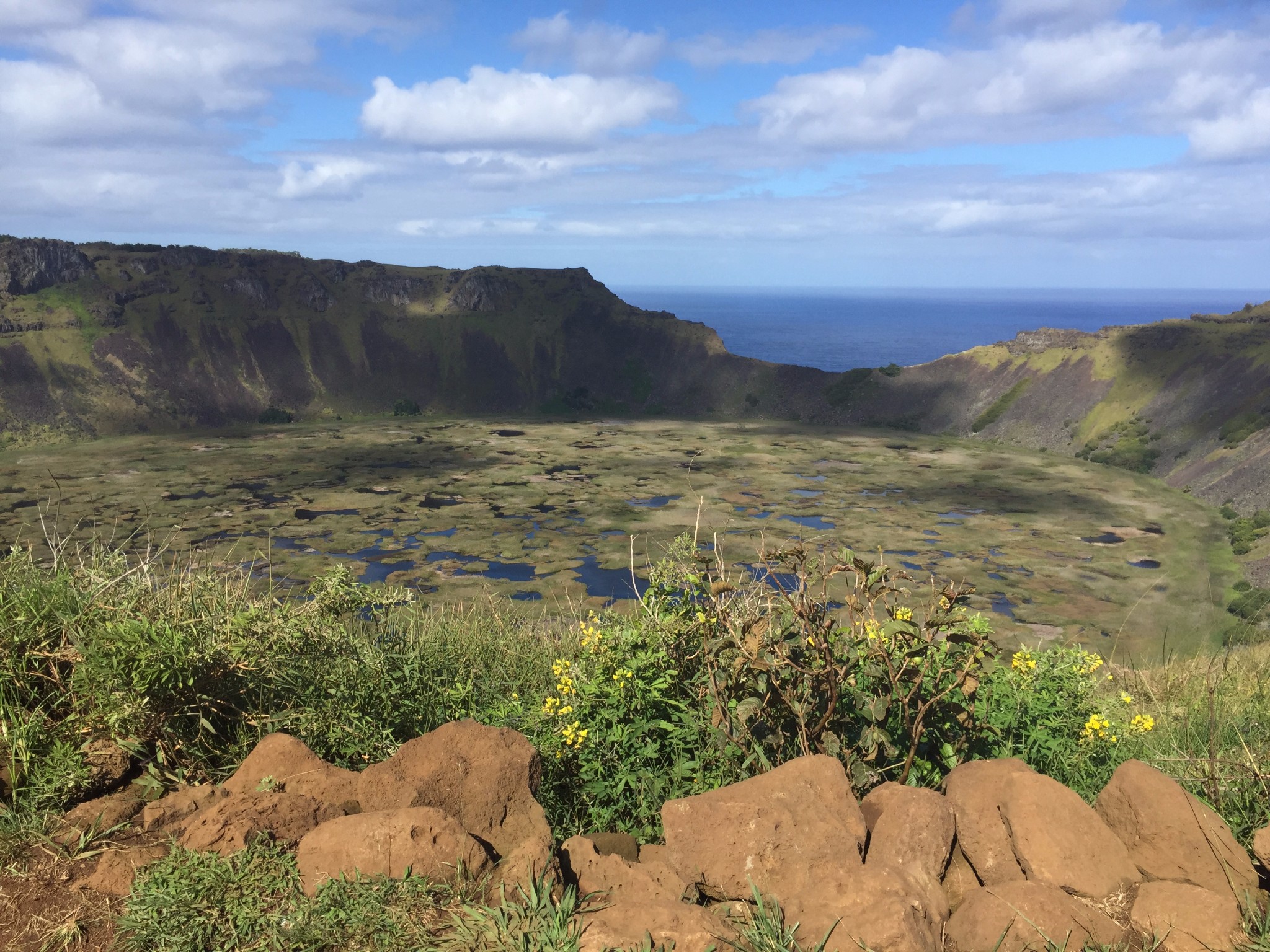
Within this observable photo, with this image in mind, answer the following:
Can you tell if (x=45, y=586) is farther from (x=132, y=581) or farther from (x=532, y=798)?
(x=532, y=798)

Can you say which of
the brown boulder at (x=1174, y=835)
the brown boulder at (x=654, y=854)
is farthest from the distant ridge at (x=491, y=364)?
the brown boulder at (x=654, y=854)

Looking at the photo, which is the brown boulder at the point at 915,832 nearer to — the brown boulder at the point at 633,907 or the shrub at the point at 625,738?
the brown boulder at the point at 633,907

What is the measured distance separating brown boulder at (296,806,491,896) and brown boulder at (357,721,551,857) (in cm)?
32

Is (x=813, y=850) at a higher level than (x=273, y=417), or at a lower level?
higher

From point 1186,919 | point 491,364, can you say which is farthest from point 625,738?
point 491,364

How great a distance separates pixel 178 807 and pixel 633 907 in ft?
8.05

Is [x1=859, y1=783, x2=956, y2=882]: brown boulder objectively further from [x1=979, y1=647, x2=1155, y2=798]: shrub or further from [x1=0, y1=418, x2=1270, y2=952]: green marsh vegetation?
[x1=979, y1=647, x2=1155, y2=798]: shrub

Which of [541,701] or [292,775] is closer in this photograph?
[292,775]

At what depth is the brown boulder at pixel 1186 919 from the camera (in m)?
3.42

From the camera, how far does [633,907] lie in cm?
A: 357

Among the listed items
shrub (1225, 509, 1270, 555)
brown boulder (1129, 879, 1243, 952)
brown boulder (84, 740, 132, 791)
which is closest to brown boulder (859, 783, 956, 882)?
brown boulder (1129, 879, 1243, 952)

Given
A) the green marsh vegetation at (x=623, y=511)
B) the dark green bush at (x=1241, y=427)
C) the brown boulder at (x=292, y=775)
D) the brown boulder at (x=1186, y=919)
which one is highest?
the brown boulder at (x=1186, y=919)

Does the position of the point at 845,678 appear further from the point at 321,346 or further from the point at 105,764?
the point at 321,346

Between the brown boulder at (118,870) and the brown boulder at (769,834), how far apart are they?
7.79ft
